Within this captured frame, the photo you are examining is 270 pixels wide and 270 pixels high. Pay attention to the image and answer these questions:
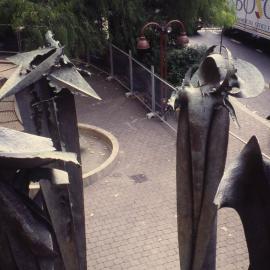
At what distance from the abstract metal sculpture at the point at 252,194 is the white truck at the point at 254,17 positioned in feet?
55.8

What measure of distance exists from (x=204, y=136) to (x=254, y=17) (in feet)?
56.3

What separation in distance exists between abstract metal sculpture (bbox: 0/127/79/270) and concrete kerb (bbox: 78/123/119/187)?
617 cm

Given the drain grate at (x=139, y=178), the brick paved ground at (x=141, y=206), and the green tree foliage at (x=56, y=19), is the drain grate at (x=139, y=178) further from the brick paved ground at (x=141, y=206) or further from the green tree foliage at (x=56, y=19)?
the green tree foliage at (x=56, y=19)

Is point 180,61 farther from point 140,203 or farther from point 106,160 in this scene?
point 140,203

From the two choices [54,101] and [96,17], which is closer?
[54,101]

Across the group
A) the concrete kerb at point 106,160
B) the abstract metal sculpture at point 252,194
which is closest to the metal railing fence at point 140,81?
the concrete kerb at point 106,160

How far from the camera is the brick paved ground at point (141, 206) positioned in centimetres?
692

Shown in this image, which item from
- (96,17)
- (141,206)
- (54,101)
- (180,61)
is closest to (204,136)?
(54,101)

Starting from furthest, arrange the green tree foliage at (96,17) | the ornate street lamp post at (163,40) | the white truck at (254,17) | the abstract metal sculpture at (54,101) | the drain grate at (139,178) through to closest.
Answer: the white truck at (254,17) → the green tree foliage at (96,17) → the ornate street lamp post at (163,40) → the drain grate at (139,178) → the abstract metal sculpture at (54,101)

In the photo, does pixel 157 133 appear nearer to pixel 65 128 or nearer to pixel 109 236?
pixel 109 236

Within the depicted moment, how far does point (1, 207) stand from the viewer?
252 cm

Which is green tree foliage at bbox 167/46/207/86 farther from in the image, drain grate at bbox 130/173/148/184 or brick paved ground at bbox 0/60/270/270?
drain grate at bbox 130/173/148/184

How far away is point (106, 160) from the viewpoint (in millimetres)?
9617

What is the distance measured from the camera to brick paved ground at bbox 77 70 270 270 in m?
6.92
